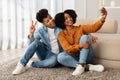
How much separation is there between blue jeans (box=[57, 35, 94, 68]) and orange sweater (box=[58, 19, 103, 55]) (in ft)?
0.19

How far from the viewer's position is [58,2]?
4715mm

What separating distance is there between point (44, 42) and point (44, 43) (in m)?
0.02

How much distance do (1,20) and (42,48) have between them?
172 centimetres

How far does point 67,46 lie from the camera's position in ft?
8.54

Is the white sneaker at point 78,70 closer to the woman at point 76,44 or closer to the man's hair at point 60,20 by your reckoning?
the woman at point 76,44

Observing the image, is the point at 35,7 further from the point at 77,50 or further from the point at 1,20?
the point at 77,50

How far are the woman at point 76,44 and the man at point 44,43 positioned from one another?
102 mm

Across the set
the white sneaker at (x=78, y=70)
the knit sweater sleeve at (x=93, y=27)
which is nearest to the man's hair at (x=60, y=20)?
the knit sweater sleeve at (x=93, y=27)

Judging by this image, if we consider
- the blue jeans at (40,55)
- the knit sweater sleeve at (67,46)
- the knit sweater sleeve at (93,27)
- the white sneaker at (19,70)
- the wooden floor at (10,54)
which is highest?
the knit sweater sleeve at (93,27)

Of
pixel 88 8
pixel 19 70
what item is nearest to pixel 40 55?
pixel 19 70

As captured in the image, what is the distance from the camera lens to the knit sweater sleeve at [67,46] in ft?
8.44

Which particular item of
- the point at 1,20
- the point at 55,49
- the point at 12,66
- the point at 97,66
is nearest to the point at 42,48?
the point at 55,49

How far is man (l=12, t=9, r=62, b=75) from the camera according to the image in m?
2.71

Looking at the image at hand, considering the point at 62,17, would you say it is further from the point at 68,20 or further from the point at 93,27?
the point at 93,27
